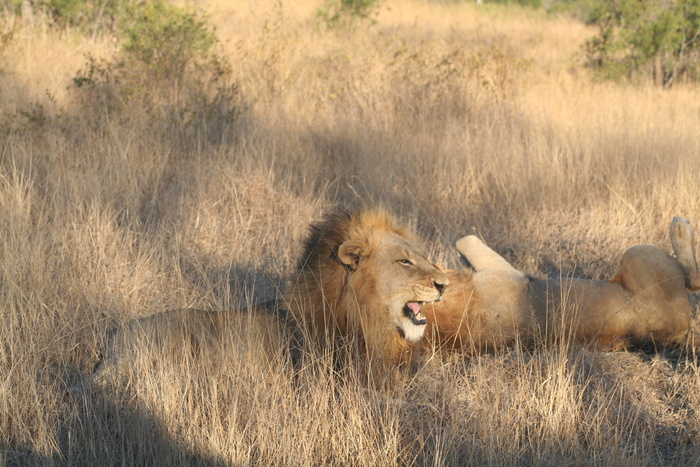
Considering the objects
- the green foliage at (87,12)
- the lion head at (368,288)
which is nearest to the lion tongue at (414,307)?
the lion head at (368,288)

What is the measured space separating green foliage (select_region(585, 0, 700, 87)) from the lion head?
362 inches

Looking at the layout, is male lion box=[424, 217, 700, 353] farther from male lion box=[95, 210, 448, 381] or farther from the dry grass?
male lion box=[95, 210, 448, 381]

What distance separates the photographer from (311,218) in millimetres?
5797

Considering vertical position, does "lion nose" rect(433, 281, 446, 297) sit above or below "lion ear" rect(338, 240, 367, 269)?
below

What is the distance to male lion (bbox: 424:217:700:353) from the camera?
3.91 meters

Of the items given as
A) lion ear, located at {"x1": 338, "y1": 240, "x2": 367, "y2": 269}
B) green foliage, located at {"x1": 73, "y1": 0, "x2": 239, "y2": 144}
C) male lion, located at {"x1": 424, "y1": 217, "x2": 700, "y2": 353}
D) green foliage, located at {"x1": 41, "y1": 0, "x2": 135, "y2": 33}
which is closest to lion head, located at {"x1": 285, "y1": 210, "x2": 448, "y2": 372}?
lion ear, located at {"x1": 338, "y1": 240, "x2": 367, "y2": 269}

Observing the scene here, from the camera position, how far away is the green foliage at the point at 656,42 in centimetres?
1134

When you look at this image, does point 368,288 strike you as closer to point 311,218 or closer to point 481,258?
point 481,258

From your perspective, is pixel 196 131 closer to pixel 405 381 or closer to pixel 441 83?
pixel 441 83

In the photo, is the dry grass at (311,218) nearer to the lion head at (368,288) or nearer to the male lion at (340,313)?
the male lion at (340,313)

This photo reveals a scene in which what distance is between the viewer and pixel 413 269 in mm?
3426

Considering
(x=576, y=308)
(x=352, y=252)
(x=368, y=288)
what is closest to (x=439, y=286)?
(x=368, y=288)

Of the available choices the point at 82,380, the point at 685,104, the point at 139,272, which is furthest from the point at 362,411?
the point at 685,104

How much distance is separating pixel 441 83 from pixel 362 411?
6.57 m
